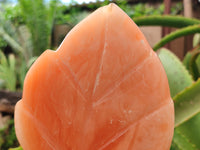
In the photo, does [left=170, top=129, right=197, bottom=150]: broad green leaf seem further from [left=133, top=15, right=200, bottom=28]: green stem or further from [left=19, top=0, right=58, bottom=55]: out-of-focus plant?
[left=19, top=0, right=58, bottom=55]: out-of-focus plant

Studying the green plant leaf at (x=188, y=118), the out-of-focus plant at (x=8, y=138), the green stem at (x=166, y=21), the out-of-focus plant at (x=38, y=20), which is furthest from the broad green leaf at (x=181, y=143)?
the out-of-focus plant at (x=38, y=20)

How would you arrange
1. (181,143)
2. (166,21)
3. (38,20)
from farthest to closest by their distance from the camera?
(38,20)
(166,21)
(181,143)

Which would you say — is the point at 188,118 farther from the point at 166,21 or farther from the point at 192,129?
the point at 166,21

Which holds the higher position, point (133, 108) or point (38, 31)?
point (133, 108)

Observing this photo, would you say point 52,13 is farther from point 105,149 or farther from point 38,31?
point 105,149

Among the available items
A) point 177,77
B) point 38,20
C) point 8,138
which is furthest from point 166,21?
point 38,20

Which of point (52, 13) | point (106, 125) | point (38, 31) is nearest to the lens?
point (106, 125)

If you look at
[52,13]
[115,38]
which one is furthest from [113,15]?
[52,13]

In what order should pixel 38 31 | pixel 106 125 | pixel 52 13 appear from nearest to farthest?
pixel 106 125 < pixel 38 31 < pixel 52 13
